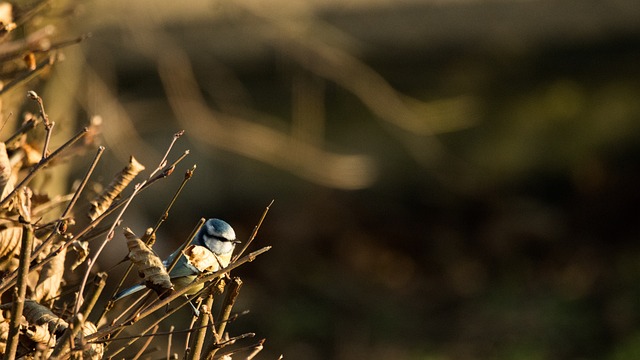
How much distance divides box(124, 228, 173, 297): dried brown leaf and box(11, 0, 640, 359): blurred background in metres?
5.16

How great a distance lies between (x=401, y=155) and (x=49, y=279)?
22.2 ft

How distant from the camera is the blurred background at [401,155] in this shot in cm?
707

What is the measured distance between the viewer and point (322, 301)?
24.6ft

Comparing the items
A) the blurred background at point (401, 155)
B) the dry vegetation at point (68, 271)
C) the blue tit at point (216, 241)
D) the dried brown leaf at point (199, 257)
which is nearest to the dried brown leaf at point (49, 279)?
the dry vegetation at point (68, 271)

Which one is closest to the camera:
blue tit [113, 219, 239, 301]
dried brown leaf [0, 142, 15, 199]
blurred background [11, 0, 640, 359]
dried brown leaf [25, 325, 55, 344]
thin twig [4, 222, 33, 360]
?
thin twig [4, 222, 33, 360]

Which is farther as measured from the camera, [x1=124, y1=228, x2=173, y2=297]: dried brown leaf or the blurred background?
the blurred background

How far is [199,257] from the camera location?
1795mm

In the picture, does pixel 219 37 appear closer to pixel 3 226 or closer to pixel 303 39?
pixel 303 39

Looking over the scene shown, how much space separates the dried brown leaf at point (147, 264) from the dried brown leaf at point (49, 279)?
23 cm

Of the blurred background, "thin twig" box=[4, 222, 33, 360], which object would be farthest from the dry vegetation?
the blurred background

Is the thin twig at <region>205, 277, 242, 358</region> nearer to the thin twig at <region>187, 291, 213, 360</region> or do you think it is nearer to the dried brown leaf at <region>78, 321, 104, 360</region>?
the thin twig at <region>187, 291, 213, 360</region>

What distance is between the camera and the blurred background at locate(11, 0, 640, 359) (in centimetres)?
707

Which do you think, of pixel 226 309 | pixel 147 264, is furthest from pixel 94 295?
pixel 226 309

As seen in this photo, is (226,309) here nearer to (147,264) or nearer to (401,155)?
(147,264)
